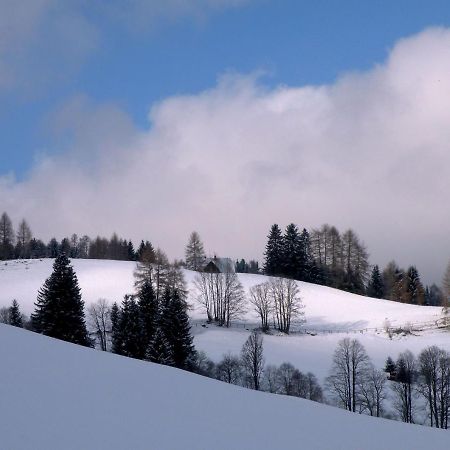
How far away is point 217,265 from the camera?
89.6 meters

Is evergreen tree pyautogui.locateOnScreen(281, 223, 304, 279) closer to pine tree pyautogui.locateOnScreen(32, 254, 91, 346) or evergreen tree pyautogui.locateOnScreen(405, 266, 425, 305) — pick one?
evergreen tree pyautogui.locateOnScreen(405, 266, 425, 305)

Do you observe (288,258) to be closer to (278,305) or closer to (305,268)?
(305,268)

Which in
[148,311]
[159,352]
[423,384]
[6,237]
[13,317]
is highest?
[6,237]

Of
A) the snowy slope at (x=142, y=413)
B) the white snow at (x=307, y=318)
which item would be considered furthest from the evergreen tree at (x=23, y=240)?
the snowy slope at (x=142, y=413)

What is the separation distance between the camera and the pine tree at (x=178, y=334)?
127ft

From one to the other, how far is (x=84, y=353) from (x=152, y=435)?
20.9ft

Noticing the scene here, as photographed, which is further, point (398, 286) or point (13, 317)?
point (398, 286)

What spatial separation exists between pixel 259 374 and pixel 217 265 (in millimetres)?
50375

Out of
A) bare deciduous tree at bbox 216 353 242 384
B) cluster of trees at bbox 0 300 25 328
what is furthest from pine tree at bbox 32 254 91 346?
bare deciduous tree at bbox 216 353 242 384

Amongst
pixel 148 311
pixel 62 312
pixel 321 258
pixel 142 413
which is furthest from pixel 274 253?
pixel 142 413

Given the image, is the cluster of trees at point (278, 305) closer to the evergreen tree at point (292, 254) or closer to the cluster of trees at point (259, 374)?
the cluster of trees at point (259, 374)

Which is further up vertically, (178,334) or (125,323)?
(125,323)

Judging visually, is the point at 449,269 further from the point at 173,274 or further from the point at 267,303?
the point at 173,274

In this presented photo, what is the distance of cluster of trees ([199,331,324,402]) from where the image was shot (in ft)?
119
